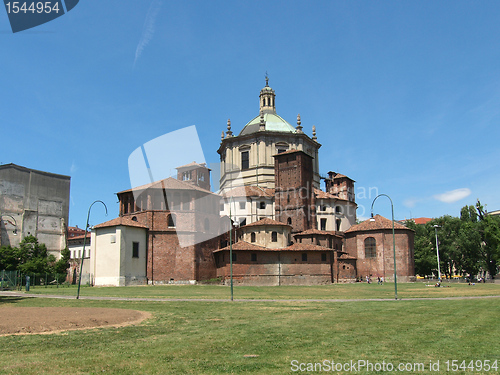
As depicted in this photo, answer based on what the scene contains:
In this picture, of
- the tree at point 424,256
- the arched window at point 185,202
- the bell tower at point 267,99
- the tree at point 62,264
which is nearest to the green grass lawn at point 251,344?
the arched window at point 185,202

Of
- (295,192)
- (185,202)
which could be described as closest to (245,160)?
(295,192)

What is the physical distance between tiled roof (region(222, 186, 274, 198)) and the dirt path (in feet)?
165

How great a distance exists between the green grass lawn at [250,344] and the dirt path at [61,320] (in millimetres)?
1121

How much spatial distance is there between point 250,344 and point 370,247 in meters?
57.9

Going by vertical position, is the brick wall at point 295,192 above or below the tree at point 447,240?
above

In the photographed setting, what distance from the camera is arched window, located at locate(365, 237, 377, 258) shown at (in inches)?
2631

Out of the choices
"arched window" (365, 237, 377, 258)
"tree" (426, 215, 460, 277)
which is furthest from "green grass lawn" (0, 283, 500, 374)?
"tree" (426, 215, 460, 277)

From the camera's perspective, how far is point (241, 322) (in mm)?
17344

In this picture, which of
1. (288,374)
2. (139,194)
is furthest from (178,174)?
(288,374)

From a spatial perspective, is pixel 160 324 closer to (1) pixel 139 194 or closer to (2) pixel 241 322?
(2) pixel 241 322

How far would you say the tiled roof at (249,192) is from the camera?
71.4m

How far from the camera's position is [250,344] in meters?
12.6

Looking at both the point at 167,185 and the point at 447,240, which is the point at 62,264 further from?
the point at 447,240

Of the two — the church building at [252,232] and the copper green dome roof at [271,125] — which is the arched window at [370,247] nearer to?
the church building at [252,232]
